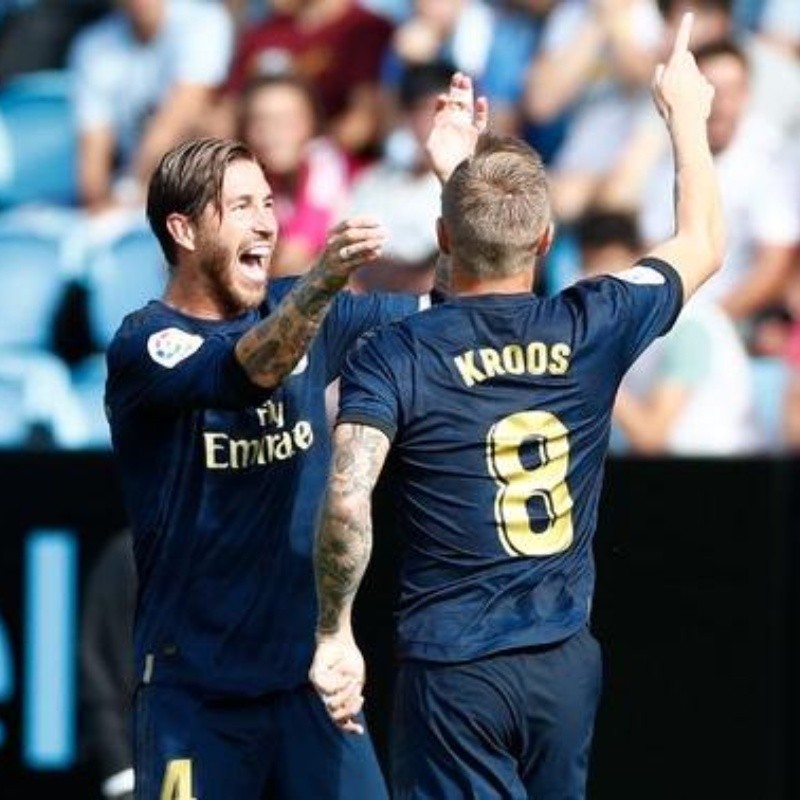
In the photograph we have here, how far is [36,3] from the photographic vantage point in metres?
11.6

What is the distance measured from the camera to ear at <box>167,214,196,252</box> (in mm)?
6043

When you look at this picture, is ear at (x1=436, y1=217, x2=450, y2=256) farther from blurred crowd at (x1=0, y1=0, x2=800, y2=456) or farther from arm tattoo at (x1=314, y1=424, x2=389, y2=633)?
blurred crowd at (x1=0, y1=0, x2=800, y2=456)

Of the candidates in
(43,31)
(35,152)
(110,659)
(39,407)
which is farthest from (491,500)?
(43,31)

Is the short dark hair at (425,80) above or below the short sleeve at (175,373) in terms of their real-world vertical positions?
above

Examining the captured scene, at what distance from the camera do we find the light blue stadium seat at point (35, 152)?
1121cm

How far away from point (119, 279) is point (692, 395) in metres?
2.75

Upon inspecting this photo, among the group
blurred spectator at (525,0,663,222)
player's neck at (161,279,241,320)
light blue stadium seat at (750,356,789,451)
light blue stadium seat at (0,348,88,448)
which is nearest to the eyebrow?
player's neck at (161,279,241,320)

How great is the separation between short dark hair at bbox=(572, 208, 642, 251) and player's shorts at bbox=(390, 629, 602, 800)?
409 centimetres

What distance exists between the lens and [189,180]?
602cm

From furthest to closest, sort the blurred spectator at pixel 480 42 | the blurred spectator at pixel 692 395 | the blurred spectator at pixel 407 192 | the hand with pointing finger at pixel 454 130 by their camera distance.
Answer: the blurred spectator at pixel 480 42 < the blurred spectator at pixel 407 192 < the blurred spectator at pixel 692 395 < the hand with pointing finger at pixel 454 130

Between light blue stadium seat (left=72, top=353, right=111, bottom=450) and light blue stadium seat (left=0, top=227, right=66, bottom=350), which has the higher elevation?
light blue stadium seat (left=0, top=227, right=66, bottom=350)

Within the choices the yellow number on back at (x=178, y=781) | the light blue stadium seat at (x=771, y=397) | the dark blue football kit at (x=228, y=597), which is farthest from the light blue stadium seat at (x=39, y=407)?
the yellow number on back at (x=178, y=781)

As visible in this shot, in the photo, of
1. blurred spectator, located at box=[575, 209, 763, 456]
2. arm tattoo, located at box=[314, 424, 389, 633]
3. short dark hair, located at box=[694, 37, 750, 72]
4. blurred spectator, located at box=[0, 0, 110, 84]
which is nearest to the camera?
arm tattoo, located at box=[314, 424, 389, 633]

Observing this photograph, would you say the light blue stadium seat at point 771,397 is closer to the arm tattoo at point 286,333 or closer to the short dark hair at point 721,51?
the short dark hair at point 721,51
